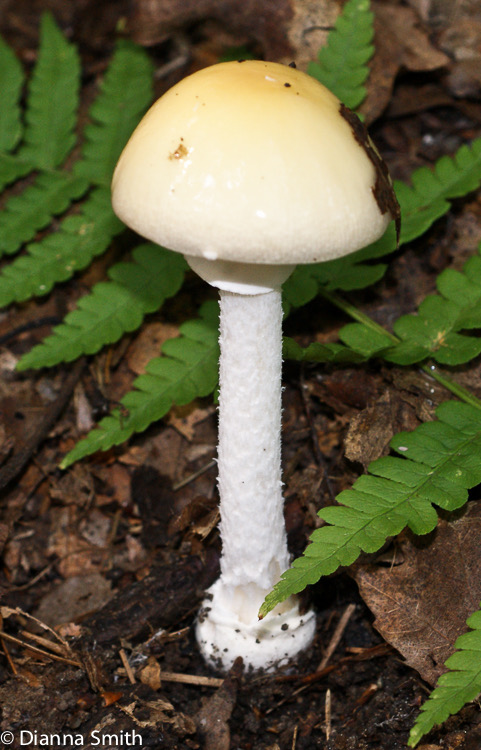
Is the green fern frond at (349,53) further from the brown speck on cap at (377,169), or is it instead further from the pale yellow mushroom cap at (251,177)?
the pale yellow mushroom cap at (251,177)

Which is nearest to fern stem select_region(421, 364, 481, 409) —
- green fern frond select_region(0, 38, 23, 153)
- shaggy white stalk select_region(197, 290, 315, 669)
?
shaggy white stalk select_region(197, 290, 315, 669)

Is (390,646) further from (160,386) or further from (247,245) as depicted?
(247,245)

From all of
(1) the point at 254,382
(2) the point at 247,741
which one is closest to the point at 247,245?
(1) the point at 254,382

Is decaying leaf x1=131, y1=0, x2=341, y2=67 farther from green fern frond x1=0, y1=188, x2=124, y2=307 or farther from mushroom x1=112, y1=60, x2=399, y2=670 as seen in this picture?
mushroom x1=112, y1=60, x2=399, y2=670

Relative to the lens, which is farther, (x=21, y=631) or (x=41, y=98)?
(x=41, y=98)

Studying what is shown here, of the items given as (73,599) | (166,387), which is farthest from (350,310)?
(73,599)

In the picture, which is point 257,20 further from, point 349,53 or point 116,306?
point 116,306
